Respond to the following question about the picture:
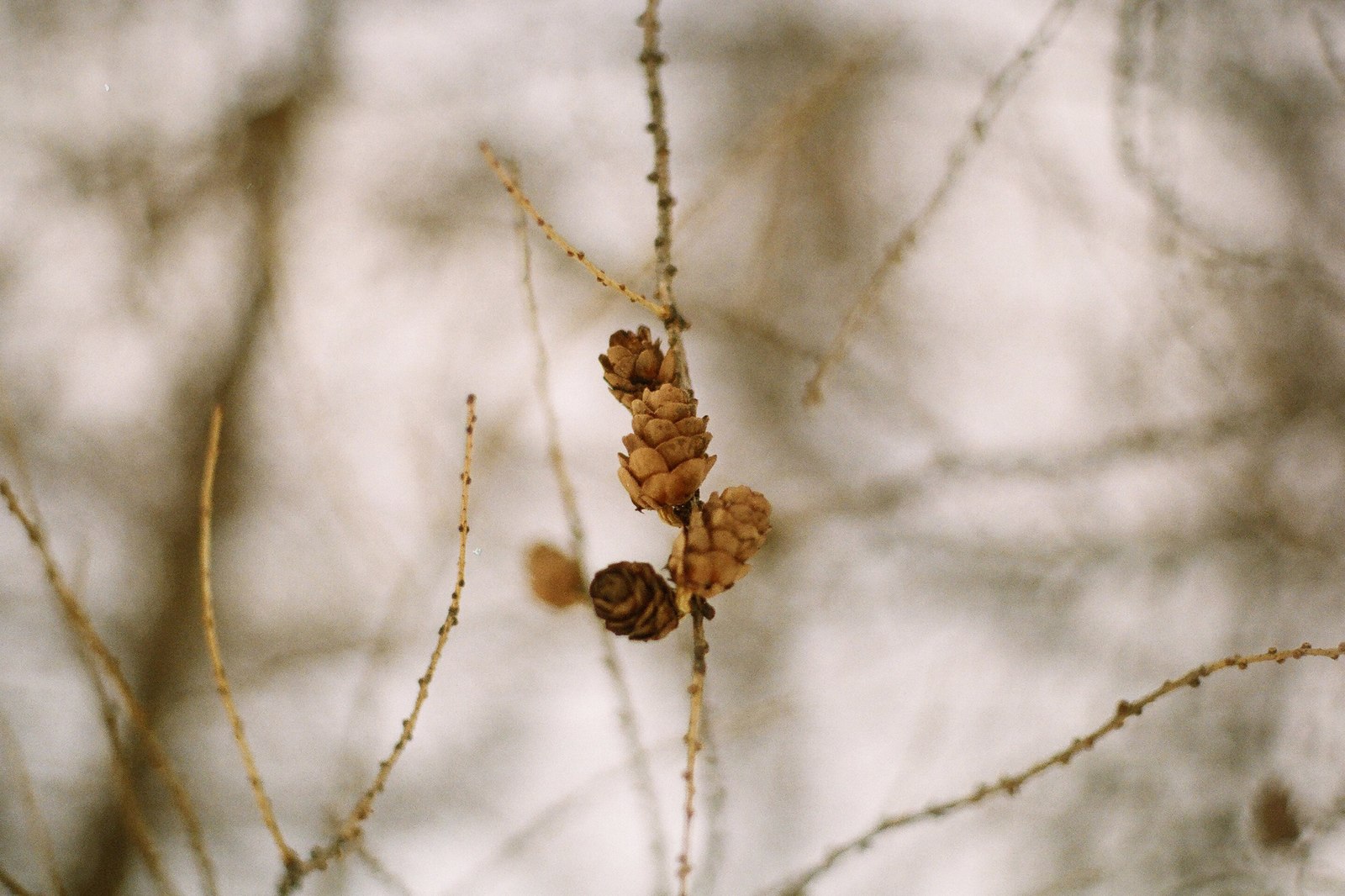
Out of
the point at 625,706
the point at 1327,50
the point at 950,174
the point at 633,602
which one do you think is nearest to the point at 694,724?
the point at 633,602

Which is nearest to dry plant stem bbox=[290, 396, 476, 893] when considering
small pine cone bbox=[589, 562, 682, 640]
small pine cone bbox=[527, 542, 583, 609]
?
small pine cone bbox=[589, 562, 682, 640]

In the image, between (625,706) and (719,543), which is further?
(625,706)

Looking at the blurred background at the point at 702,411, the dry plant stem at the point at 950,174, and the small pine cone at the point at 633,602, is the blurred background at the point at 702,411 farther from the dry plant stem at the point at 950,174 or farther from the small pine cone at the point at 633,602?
the small pine cone at the point at 633,602

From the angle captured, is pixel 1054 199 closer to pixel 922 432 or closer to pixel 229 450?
pixel 922 432

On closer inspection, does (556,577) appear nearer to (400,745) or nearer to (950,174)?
(400,745)

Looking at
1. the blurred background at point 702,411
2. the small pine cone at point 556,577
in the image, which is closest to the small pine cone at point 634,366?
the small pine cone at point 556,577

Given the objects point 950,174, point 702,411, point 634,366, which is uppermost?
point 950,174
